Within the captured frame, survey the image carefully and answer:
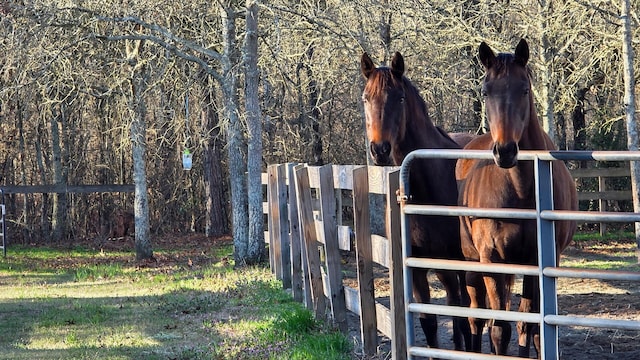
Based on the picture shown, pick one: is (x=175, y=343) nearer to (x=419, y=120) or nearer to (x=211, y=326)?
A: (x=211, y=326)

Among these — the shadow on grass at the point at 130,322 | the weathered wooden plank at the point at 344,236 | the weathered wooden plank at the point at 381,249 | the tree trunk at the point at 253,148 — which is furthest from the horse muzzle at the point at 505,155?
the tree trunk at the point at 253,148

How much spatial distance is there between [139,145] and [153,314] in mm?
6712

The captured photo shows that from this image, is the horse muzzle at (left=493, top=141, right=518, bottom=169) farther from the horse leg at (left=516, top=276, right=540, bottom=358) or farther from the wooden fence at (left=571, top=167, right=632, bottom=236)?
the wooden fence at (left=571, top=167, right=632, bottom=236)

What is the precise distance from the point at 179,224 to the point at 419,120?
1791 centimetres

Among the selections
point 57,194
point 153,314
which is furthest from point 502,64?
point 57,194

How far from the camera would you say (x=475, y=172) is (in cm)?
600

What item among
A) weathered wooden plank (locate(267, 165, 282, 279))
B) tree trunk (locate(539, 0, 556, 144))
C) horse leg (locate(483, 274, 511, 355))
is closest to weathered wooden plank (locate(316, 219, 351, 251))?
horse leg (locate(483, 274, 511, 355))

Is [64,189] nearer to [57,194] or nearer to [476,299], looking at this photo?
[57,194]

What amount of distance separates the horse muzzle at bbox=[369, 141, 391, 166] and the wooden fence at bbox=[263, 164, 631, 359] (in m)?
0.09

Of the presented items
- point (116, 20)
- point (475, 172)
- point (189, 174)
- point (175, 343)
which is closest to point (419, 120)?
point (475, 172)

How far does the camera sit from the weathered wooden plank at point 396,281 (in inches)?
Answer: 224

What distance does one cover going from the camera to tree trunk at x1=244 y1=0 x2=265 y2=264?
563 inches

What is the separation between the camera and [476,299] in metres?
6.05

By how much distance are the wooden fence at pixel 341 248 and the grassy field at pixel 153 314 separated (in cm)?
27
